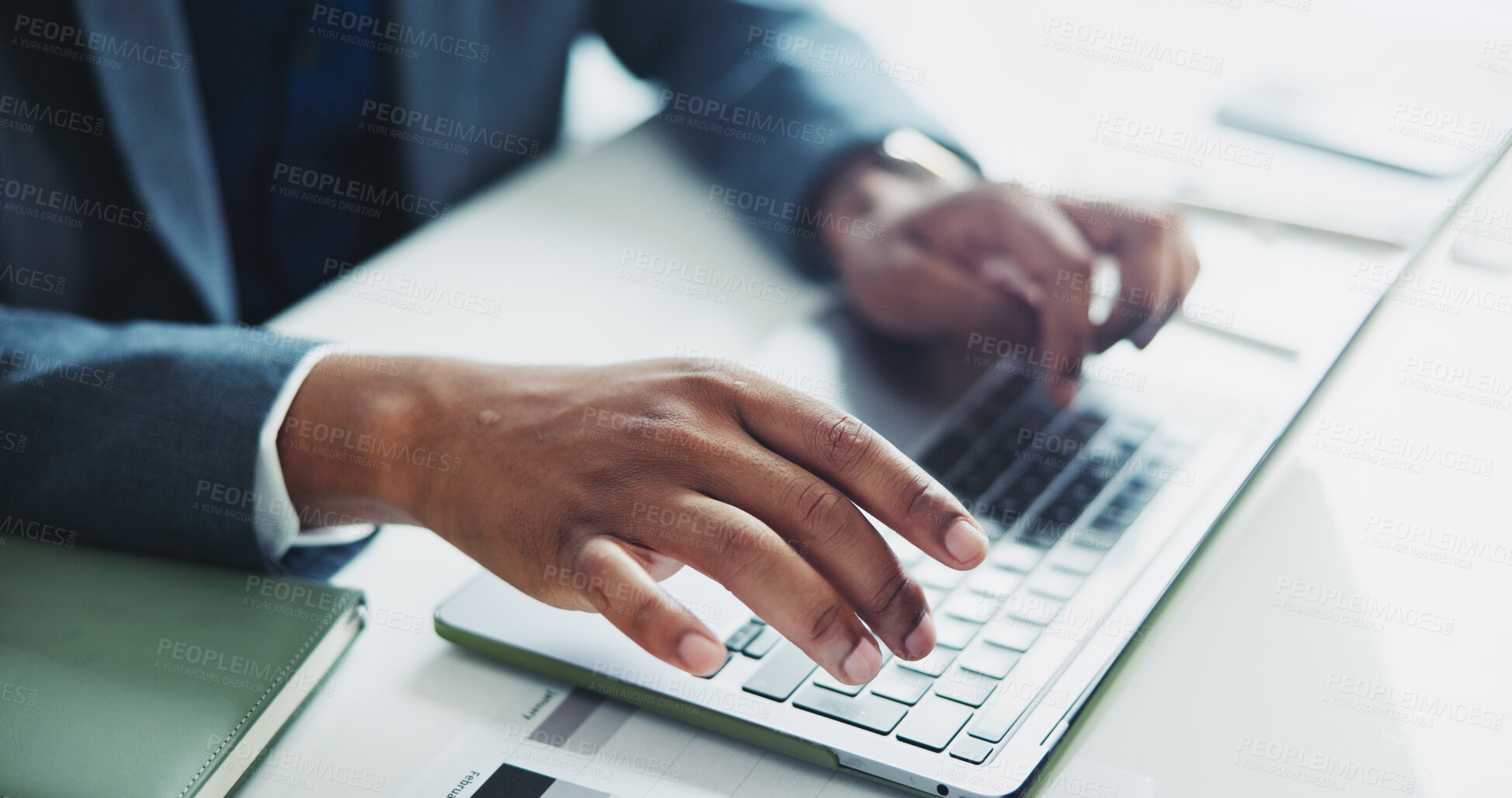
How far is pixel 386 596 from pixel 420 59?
636 mm

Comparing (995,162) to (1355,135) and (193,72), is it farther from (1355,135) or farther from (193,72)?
(193,72)

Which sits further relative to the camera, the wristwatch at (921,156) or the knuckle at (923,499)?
the wristwatch at (921,156)

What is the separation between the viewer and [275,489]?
1.99ft

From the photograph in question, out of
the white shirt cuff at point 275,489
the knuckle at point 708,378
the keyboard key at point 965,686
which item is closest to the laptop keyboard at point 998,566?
the keyboard key at point 965,686

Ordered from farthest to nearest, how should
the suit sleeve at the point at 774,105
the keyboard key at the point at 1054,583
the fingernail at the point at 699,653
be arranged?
the suit sleeve at the point at 774,105, the keyboard key at the point at 1054,583, the fingernail at the point at 699,653

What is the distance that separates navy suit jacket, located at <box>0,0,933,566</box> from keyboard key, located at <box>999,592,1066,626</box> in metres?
0.41

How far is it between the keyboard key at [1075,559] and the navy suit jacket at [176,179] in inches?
16.2

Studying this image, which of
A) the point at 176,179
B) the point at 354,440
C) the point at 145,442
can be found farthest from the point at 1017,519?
the point at 176,179

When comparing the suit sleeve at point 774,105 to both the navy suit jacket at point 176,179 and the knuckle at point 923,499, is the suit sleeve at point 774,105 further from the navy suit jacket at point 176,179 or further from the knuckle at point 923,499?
the knuckle at point 923,499

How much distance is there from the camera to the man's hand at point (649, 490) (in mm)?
485

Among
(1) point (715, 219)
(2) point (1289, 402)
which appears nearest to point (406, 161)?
(1) point (715, 219)

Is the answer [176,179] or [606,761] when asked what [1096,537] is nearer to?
[606,761]

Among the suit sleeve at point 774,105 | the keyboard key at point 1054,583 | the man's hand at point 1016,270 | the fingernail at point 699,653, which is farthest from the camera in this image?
the suit sleeve at point 774,105

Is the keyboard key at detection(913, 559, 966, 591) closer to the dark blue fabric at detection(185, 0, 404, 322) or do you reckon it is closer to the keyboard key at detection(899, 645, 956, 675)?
the keyboard key at detection(899, 645, 956, 675)
